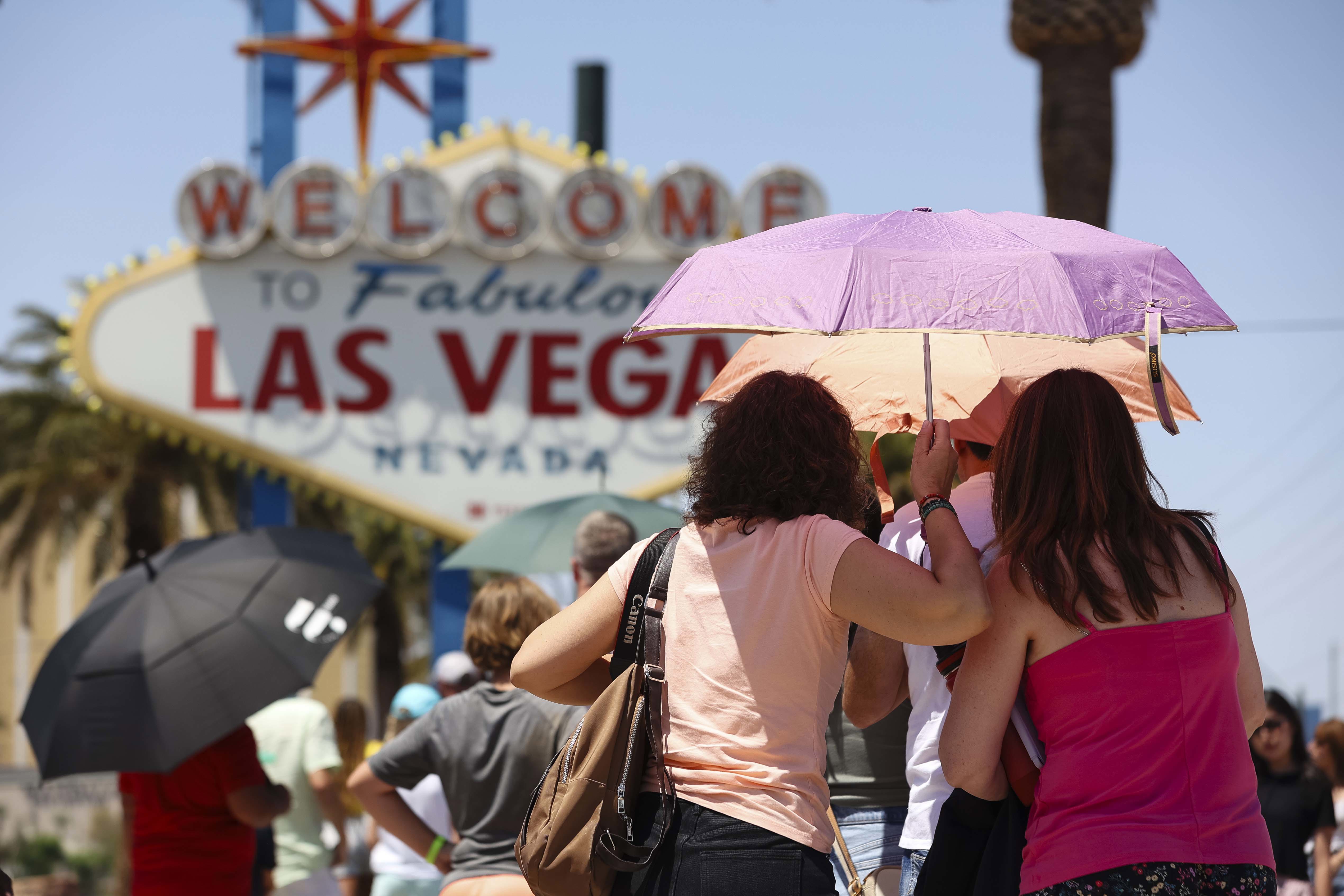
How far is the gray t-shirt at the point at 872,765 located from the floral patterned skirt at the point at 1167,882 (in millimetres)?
1110

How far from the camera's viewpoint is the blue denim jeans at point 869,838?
340cm

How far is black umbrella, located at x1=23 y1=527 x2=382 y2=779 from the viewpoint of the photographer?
4141 mm

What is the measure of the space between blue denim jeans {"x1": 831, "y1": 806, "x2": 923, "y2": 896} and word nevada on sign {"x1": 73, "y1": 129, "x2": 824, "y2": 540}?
841 centimetres

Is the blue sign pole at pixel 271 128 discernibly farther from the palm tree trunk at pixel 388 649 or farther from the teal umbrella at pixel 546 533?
the palm tree trunk at pixel 388 649

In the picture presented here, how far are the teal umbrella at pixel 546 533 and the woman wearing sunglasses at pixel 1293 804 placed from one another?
9.85 feet

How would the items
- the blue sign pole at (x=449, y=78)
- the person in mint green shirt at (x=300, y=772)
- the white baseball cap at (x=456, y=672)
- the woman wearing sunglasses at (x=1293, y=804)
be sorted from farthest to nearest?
1. the blue sign pole at (x=449, y=78)
2. the woman wearing sunglasses at (x=1293, y=804)
3. the white baseball cap at (x=456, y=672)
4. the person in mint green shirt at (x=300, y=772)

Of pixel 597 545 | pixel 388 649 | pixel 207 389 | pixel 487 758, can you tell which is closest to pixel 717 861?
pixel 487 758

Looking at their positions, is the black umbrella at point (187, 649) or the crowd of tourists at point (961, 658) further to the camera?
the black umbrella at point (187, 649)

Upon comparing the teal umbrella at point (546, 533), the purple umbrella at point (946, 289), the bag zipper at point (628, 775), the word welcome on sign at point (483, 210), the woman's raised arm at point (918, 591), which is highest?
the word welcome on sign at point (483, 210)

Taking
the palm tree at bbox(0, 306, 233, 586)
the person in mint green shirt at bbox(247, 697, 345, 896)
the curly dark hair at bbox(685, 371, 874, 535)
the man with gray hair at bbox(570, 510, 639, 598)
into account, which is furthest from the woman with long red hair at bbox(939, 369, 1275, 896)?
the palm tree at bbox(0, 306, 233, 586)

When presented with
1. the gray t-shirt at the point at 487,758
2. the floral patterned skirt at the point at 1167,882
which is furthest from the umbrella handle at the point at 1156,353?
the gray t-shirt at the point at 487,758

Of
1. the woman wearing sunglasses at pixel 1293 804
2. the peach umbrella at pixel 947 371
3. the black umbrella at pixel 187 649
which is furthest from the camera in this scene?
the woman wearing sunglasses at pixel 1293 804

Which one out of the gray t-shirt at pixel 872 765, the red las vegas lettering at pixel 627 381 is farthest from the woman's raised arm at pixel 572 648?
the red las vegas lettering at pixel 627 381

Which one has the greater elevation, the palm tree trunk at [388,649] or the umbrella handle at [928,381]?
the umbrella handle at [928,381]
